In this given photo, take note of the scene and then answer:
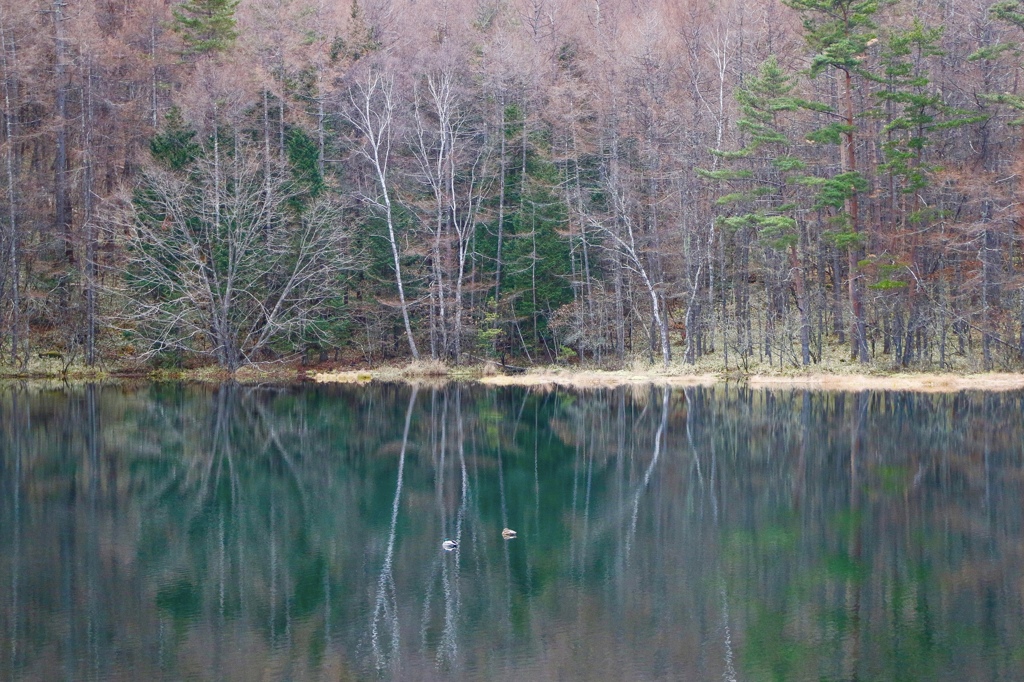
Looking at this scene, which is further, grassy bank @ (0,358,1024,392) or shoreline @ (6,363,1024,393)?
grassy bank @ (0,358,1024,392)

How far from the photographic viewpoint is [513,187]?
45312mm

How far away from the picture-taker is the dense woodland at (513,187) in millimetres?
36875

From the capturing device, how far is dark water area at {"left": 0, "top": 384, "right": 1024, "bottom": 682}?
9.86 metres

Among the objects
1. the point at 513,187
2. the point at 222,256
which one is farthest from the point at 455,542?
the point at 513,187

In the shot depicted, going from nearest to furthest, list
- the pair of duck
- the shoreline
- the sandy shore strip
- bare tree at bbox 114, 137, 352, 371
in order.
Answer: the pair of duck, the sandy shore strip, the shoreline, bare tree at bbox 114, 137, 352, 371

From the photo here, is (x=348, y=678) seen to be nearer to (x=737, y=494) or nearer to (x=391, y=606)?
(x=391, y=606)

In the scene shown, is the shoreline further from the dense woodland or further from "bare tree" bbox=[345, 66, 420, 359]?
"bare tree" bbox=[345, 66, 420, 359]

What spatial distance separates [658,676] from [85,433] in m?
19.2

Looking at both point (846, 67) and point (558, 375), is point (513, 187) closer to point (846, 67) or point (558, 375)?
point (558, 375)

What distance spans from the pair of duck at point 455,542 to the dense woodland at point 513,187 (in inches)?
942

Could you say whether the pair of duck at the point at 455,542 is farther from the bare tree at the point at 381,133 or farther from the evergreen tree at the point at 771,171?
the bare tree at the point at 381,133

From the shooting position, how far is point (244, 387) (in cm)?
3662

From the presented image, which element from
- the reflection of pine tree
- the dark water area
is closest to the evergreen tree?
the dark water area

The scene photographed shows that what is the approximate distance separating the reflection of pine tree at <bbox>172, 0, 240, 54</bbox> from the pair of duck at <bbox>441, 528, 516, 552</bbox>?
36.7 meters
